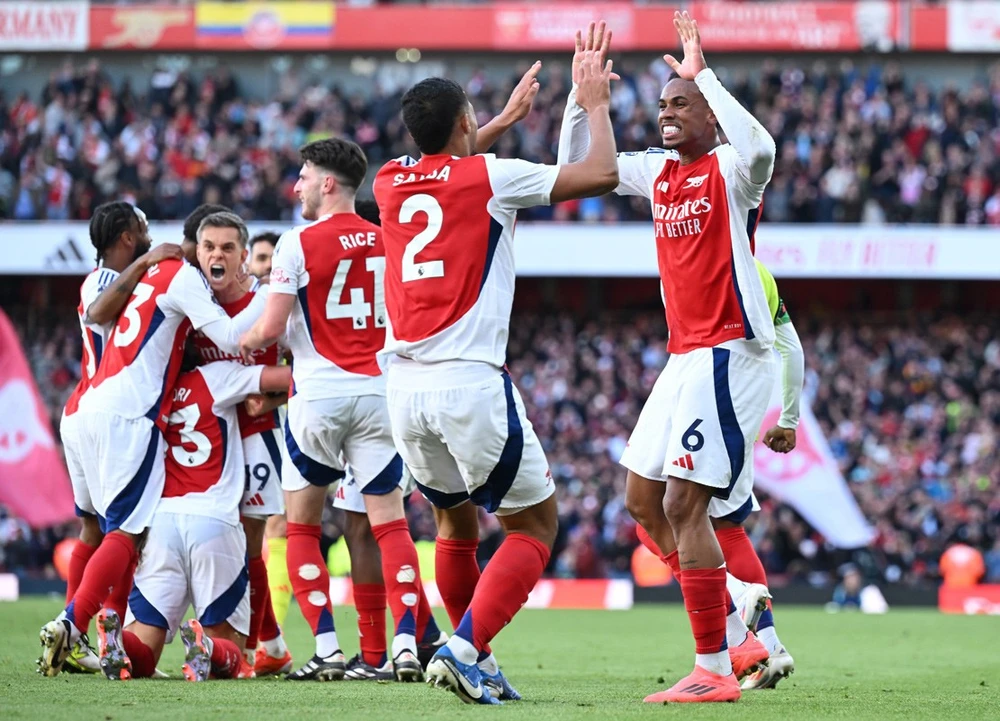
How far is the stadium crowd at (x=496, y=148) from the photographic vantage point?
2575 centimetres

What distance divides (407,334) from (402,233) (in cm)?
41

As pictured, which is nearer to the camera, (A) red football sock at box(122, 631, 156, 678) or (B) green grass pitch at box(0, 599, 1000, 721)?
(B) green grass pitch at box(0, 599, 1000, 721)

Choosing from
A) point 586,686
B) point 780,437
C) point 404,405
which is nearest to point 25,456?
point 586,686

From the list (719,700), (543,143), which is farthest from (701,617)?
(543,143)

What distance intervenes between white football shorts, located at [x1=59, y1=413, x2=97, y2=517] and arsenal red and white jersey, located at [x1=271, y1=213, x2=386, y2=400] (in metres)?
1.18

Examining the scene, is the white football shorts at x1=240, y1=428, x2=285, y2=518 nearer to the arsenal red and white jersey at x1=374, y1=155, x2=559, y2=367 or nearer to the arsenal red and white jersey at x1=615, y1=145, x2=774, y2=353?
the arsenal red and white jersey at x1=374, y1=155, x2=559, y2=367

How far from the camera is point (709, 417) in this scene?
6.07 metres

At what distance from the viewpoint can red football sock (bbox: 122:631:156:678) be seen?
7.14 metres

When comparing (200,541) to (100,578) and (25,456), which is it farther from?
(25,456)

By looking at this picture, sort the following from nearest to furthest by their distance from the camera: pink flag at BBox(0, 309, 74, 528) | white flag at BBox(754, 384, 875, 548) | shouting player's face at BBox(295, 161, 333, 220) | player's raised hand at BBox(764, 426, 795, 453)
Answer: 1. player's raised hand at BBox(764, 426, 795, 453)
2. shouting player's face at BBox(295, 161, 333, 220)
3. white flag at BBox(754, 384, 875, 548)
4. pink flag at BBox(0, 309, 74, 528)

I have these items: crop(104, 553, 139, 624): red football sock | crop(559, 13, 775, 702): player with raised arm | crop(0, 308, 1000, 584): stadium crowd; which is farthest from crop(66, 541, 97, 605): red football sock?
crop(0, 308, 1000, 584): stadium crowd

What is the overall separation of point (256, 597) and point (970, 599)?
13.0m

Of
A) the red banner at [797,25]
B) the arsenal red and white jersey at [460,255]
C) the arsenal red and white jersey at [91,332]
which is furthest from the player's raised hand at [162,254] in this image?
the red banner at [797,25]

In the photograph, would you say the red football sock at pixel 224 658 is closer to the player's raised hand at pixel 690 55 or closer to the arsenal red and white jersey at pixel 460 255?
the arsenal red and white jersey at pixel 460 255
